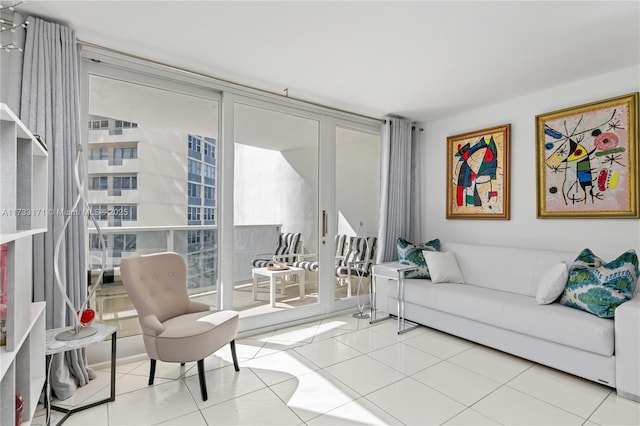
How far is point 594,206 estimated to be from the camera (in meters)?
3.11

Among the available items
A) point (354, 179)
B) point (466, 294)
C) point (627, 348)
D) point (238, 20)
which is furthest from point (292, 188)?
point (627, 348)

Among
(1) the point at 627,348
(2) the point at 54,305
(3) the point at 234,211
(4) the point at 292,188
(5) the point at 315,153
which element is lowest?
(1) the point at 627,348

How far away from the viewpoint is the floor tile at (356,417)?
1.99m


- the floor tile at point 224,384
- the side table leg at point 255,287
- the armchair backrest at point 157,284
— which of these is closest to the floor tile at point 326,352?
the floor tile at point 224,384

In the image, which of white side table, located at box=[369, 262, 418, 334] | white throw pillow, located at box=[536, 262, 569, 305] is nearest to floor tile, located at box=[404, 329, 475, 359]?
white side table, located at box=[369, 262, 418, 334]

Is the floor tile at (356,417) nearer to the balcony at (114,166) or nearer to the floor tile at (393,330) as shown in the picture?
the floor tile at (393,330)

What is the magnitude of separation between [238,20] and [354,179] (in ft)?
8.08

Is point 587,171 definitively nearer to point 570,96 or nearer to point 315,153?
point 570,96

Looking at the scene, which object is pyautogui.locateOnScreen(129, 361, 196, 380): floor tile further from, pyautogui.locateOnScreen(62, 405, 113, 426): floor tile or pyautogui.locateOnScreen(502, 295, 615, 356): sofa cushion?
pyautogui.locateOnScreen(502, 295, 615, 356): sofa cushion

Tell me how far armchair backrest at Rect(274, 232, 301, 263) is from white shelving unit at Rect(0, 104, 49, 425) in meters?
2.24

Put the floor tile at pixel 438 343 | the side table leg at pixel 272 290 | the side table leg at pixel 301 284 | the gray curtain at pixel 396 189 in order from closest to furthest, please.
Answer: the floor tile at pixel 438 343 → the side table leg at pixel 272 290 → the side table leg at pixel 301 284 → the gray curtain at pixel 396 189

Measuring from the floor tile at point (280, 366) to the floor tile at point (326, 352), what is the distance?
7 cm

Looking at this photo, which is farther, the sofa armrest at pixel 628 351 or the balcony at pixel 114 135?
the balcony at pixel 114 135

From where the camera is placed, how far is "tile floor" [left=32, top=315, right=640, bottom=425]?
2.04 meters
